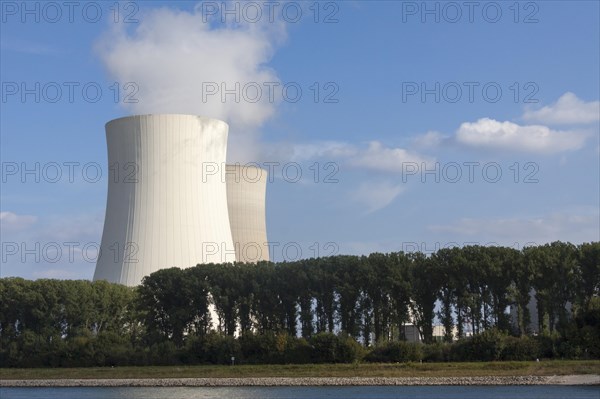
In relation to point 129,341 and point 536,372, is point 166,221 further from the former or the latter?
point 536,372

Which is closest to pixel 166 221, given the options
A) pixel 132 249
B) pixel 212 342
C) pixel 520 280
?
pixel 132 249

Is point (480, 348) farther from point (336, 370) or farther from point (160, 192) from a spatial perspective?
point (160, 192)

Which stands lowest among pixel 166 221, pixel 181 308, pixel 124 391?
pixel 124 391

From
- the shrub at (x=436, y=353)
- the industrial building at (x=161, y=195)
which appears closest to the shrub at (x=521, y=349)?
the shrub at (x=436, y=353)

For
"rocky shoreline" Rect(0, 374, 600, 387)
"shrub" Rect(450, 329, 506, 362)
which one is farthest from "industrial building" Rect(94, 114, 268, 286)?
"shrub" Rect(450, 329, 506, 362)

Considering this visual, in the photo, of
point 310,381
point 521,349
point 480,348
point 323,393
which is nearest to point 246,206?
point 310,381

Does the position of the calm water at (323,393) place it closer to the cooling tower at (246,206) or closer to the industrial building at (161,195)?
the industrial building at (161,195)
